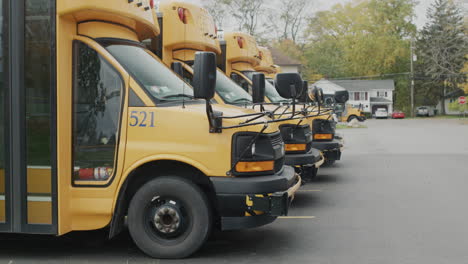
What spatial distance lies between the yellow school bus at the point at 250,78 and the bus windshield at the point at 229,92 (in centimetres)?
146

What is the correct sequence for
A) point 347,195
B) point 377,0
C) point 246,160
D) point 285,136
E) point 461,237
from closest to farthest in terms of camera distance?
point 246,160
point 461,237
point 285,136
point 347,195
point 377,0

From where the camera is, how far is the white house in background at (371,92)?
9362 cm

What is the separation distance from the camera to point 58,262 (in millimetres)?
6160

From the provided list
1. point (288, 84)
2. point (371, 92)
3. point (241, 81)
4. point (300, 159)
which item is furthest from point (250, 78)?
point (371, 92)

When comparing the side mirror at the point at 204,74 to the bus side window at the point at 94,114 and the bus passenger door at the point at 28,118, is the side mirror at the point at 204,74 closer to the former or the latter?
the bus side window at the point at 94,114

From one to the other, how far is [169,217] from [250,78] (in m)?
7.28

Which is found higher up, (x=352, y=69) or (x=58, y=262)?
(x=352, y=69)

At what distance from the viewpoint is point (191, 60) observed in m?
10.4

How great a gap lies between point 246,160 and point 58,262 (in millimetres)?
2143

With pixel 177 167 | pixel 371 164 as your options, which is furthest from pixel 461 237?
pixel 371 164

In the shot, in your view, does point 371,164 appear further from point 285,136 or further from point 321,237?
point 321,237

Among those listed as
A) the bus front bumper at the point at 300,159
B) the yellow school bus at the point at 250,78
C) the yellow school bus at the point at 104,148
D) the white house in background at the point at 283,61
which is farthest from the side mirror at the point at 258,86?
the white house in background at the point at 283,61

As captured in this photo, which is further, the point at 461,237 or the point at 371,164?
the point at 371,164

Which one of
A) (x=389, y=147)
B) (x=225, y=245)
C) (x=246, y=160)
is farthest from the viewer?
(x=389, y=147)
